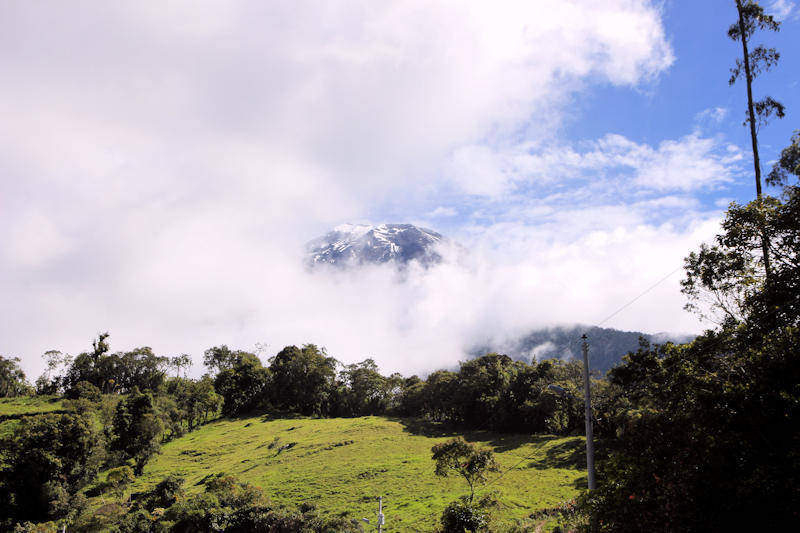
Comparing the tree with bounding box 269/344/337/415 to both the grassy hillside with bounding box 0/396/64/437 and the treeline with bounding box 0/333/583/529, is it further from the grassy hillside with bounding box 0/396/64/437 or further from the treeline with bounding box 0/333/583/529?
the grassy hillside with bounding box 0/396/64/437

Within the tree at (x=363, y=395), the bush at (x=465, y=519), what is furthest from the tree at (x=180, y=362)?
the bush at (x=465, y=519)

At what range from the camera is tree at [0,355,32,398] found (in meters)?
91.0

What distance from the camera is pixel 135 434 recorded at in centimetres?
5534

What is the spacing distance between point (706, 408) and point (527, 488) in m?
29.3

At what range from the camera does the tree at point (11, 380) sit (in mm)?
90981

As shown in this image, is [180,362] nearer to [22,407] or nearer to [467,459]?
[22,407]

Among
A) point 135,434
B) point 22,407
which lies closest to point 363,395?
point 135,434

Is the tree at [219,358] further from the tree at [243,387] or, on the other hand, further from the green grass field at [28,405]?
the green grass field at [28,405]

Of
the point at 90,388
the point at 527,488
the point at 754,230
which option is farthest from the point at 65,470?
the point at 754,230

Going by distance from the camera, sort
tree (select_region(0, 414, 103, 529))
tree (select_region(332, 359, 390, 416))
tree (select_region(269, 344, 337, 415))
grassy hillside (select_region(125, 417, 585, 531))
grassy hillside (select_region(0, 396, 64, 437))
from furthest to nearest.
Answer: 1. tree (select_region(269, 344, 337, 415))
2. tree (select_region(332, 359, 390, 416))
3. grassy hillside (select_region(0, 396, 64, 437))
4. tree (select_region(0, 414, 103, 529))
5. grassy hillside (select_region(125, 417, 585, 531))

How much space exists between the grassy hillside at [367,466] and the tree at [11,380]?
56.0 meters

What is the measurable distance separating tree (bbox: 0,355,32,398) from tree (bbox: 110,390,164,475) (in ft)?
202

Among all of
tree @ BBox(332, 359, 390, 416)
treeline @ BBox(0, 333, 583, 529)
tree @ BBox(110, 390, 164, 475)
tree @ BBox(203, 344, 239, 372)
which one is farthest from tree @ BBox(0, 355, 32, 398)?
tree @ BBox(332, 359, 390, 416)

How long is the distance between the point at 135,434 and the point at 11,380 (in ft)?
223
